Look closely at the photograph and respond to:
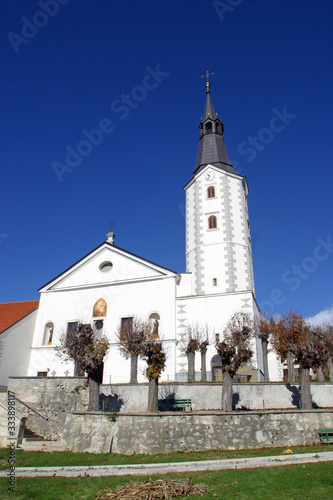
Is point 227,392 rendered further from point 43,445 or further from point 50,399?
point 50,399

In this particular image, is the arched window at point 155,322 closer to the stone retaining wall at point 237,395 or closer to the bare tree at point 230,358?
the stone retaining wall at point 237,395

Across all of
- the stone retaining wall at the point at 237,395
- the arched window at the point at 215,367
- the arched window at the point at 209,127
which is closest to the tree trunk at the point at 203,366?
the arched window at the point at 215,367

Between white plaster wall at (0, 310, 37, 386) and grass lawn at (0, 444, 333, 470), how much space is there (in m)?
16.7

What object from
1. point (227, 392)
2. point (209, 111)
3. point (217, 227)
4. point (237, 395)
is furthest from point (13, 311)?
point (209, 111)

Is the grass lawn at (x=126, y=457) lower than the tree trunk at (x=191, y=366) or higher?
lower

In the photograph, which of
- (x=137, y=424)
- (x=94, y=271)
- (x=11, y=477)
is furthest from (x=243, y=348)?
(x=94, y=271)

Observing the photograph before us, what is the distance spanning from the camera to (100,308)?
31.7 metres

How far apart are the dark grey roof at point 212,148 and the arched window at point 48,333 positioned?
65.0 feet

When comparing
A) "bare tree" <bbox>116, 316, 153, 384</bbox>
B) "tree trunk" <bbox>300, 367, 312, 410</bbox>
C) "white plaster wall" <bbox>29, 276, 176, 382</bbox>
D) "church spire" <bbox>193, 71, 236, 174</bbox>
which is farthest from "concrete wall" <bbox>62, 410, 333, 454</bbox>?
"church spire" <bbox>193, 71, 236, 174</bbox>

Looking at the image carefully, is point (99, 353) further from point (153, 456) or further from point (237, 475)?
point (237, 475)

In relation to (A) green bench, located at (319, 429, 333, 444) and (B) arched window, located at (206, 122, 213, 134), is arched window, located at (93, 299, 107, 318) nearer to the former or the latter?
(A) green bench, located at (319, 429, 333, 444)

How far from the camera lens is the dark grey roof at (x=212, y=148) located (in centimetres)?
3595

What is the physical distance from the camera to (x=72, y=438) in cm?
1638

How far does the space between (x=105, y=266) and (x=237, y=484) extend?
2525 centimetres
